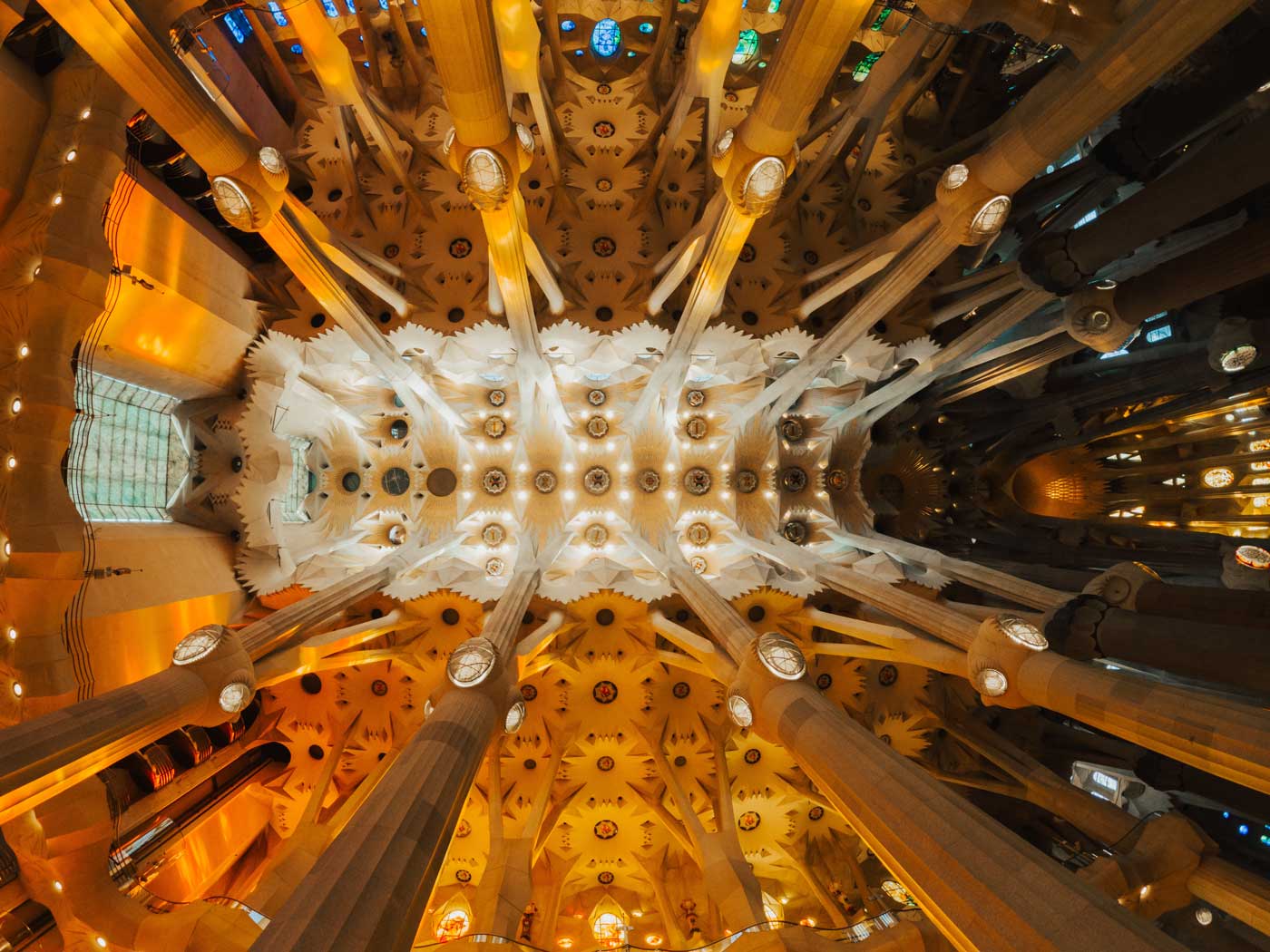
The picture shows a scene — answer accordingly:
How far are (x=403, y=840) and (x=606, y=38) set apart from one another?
1348cm

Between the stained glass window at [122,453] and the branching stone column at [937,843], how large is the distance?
9.20 m

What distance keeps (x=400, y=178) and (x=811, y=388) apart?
28.4 ft

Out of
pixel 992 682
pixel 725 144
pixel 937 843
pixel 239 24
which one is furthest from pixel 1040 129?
pixel 239 24

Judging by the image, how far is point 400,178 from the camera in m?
11.3

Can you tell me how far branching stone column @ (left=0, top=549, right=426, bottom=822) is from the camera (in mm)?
5125

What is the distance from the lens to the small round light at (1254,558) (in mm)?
10016

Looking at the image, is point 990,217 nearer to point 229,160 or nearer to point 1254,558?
point 1254,558

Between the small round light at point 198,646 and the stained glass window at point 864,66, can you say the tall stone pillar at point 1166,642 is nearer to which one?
the small round light at point 198,646

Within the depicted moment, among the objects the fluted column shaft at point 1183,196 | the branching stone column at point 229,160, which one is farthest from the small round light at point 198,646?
the fluted column shaft at point 1183,196

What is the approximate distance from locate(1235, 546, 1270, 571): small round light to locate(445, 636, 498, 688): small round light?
1147 centimetres

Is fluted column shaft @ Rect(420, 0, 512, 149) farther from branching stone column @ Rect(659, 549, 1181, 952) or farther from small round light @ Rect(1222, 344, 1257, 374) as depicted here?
small round light @ Rect(1222, 344, 1257, 374)

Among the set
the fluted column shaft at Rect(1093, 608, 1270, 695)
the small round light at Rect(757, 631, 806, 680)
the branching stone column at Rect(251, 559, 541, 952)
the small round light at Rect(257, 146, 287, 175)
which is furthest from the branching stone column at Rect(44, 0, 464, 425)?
the fluted column shaft at Rect(1093, 608, 1270, 695)

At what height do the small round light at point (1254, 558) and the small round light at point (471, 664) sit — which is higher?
the small round light at point (1254, 558)

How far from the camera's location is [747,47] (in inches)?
490
